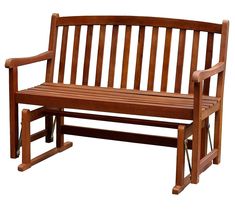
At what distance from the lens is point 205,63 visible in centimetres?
595

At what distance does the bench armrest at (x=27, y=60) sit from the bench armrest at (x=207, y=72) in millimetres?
1534

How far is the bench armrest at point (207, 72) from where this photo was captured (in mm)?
5219

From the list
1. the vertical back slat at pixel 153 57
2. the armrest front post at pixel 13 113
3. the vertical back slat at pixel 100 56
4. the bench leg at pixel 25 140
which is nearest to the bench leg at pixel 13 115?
the armrest front post at pixel 13 113

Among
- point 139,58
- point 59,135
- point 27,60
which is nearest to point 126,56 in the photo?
point 139,58

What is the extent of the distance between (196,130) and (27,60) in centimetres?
164

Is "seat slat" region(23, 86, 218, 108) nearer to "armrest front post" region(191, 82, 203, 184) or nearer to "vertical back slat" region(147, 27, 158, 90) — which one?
"armrest front post" region(191, 82, 203, 184)

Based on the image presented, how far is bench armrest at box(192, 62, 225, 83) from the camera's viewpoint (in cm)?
522

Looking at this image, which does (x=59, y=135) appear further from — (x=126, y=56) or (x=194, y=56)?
(x=194, y=56)

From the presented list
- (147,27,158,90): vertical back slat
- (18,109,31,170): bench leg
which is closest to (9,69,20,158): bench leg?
(18,109,31,170): bench leg

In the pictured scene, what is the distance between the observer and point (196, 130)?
5.30 meters

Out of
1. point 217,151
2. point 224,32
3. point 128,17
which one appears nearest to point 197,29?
point 224,32

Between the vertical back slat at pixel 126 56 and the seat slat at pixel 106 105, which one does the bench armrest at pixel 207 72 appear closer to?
the seat slat at pixel 106 105

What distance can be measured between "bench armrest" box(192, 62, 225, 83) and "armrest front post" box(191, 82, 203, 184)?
0.04m

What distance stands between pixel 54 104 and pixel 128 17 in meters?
1.07
